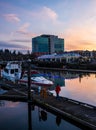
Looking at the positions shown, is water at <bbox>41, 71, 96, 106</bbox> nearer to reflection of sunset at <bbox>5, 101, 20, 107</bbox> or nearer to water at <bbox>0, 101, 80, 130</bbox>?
water at <bbox>0, 101, 80, 130</bbox>

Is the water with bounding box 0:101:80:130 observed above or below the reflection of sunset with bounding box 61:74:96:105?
below

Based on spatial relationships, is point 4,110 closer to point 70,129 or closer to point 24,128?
point 24,128

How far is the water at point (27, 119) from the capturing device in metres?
19.8

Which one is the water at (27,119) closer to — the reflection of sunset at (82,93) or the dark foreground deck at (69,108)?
the dark foreground deck at (69,108)

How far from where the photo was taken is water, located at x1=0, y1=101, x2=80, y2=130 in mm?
19844

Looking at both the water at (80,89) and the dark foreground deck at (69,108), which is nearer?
the dark foreground deck at (69,108)

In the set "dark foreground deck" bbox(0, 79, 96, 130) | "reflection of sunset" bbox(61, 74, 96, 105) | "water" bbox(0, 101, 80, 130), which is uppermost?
"dark foreground deck" bbox(0, 79, 96, 130)

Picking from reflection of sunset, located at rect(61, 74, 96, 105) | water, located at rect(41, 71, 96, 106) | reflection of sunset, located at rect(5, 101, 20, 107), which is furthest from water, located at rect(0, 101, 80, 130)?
reflection of sunset, located at rect(61, 74, 96, 105)

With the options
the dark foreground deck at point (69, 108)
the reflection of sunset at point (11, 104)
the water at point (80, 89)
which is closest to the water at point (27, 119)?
the reflection of sunset at point (11, 104)

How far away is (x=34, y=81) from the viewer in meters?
40.2

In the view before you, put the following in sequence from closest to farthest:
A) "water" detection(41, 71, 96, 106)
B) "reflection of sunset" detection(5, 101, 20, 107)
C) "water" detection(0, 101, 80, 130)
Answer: "water" detection(0, 101, 80, 130), "reflection of sunset" detection(5, 101, 20, 107), "water" detection(41, 71, 96, 106)

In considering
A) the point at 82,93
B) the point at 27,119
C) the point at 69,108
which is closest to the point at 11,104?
the point at 27,119

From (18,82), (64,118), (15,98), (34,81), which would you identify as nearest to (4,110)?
(15,98)

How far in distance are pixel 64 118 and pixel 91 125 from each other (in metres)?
3.81
